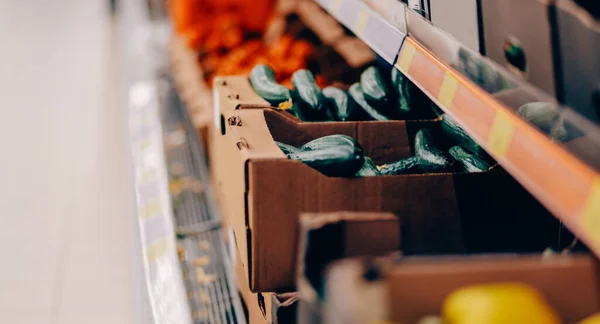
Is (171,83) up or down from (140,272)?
up

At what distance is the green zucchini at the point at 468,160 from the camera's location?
1.44 metres

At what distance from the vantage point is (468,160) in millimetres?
1479

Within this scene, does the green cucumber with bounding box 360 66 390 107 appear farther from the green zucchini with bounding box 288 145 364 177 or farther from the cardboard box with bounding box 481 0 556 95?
the cardboard box with bounding box 481 0 556 95

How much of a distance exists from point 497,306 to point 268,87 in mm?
1173

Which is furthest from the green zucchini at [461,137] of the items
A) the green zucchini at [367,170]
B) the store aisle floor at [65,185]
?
the store aisle floor at [65,185]

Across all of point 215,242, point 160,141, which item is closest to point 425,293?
point 215,242

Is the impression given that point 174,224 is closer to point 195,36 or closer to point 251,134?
point 251,134

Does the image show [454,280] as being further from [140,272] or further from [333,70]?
[333,70]

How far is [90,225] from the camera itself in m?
2.85

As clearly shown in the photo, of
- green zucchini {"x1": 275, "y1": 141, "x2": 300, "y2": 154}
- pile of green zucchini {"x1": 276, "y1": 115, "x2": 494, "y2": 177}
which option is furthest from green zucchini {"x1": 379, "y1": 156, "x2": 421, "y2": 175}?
green zucchini {"x1": 275, "y1": 141, "x2": 300, "y2": 154}

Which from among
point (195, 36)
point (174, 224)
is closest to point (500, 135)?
point (174, 224)

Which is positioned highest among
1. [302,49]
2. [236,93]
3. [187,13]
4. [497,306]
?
[187,13]

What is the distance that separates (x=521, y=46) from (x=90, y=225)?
90.4 inches

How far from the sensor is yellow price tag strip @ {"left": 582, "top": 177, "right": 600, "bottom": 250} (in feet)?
2.37
